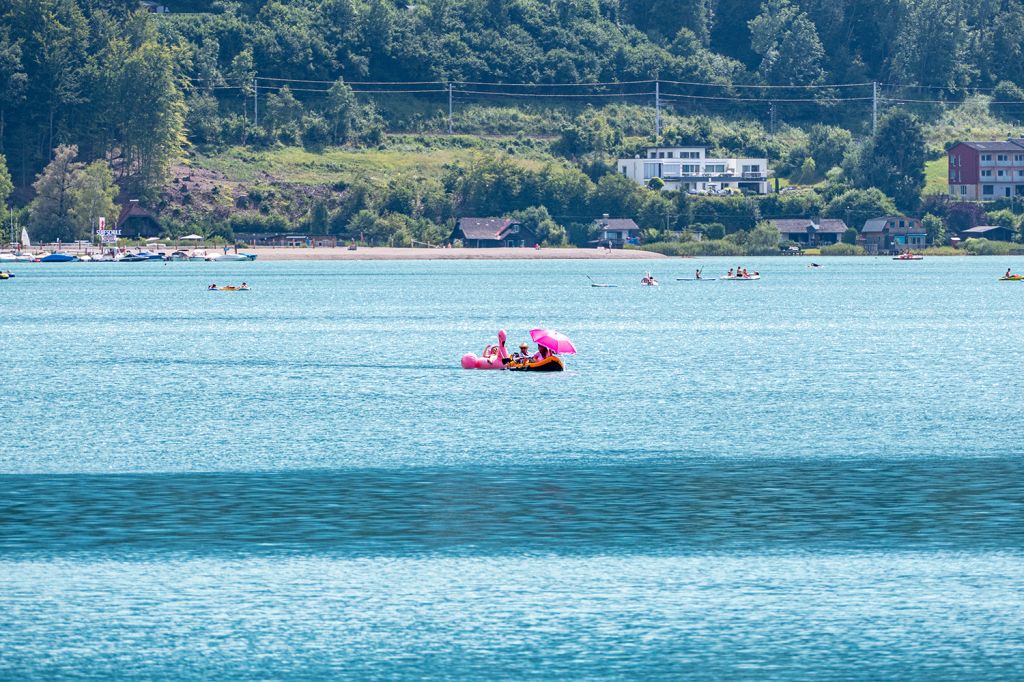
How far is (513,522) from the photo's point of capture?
148 feet

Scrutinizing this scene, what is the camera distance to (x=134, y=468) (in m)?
55.5

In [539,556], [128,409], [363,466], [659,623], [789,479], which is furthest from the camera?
[128,409]

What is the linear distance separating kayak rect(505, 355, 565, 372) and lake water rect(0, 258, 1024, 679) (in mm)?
621

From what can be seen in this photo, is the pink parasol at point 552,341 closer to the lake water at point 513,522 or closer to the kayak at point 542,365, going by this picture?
the kayak at point 542,365

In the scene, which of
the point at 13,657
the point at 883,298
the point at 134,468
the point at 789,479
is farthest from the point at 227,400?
the point at 883,298

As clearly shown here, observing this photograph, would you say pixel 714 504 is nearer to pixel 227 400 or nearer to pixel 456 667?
pixel 456 667

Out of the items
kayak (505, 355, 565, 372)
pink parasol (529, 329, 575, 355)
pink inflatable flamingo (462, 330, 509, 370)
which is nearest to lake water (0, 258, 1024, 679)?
kayak (505, 355, 565, 372)

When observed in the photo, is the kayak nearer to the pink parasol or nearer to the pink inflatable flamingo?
the pink parasol

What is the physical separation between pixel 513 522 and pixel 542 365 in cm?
4691

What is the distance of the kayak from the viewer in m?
91.4

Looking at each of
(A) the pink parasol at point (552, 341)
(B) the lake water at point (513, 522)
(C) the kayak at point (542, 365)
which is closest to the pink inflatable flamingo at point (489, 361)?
(C) the kayak at point (542, 365)

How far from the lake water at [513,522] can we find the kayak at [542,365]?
2.04 feet

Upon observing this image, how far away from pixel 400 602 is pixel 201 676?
620cm

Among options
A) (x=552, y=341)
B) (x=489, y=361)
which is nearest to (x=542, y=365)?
(x=552, y=341)
